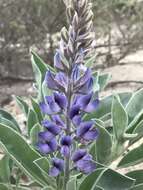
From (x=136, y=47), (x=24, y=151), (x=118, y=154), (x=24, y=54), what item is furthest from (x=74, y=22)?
(x=136, y=47)

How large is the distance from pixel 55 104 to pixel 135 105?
0.78 m

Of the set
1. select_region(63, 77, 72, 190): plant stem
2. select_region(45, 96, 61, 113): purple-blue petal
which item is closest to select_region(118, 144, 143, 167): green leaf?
select_region(63, 77, 72, 190): plant stem

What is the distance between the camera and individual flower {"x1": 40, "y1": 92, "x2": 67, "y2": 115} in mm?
2342

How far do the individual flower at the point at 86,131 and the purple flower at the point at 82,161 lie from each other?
0.24 ft

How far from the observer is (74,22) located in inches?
86.2

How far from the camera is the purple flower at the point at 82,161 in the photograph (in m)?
2.46

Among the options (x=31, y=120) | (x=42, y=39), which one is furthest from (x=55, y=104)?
(x=42, y=39)

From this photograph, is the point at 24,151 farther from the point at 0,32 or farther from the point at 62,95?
the point at 0,32

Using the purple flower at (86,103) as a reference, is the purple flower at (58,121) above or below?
below

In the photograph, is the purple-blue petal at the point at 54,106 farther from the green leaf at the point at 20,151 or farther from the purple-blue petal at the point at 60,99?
the green leaf at the point at 20,151

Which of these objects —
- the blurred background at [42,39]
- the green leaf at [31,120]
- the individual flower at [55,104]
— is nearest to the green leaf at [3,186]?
the green leaf at [31,120]

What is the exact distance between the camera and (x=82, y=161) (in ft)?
8.09

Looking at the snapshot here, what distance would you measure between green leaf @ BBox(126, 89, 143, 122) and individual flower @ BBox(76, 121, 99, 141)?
0.66 m

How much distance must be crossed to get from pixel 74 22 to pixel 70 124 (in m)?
0.44
